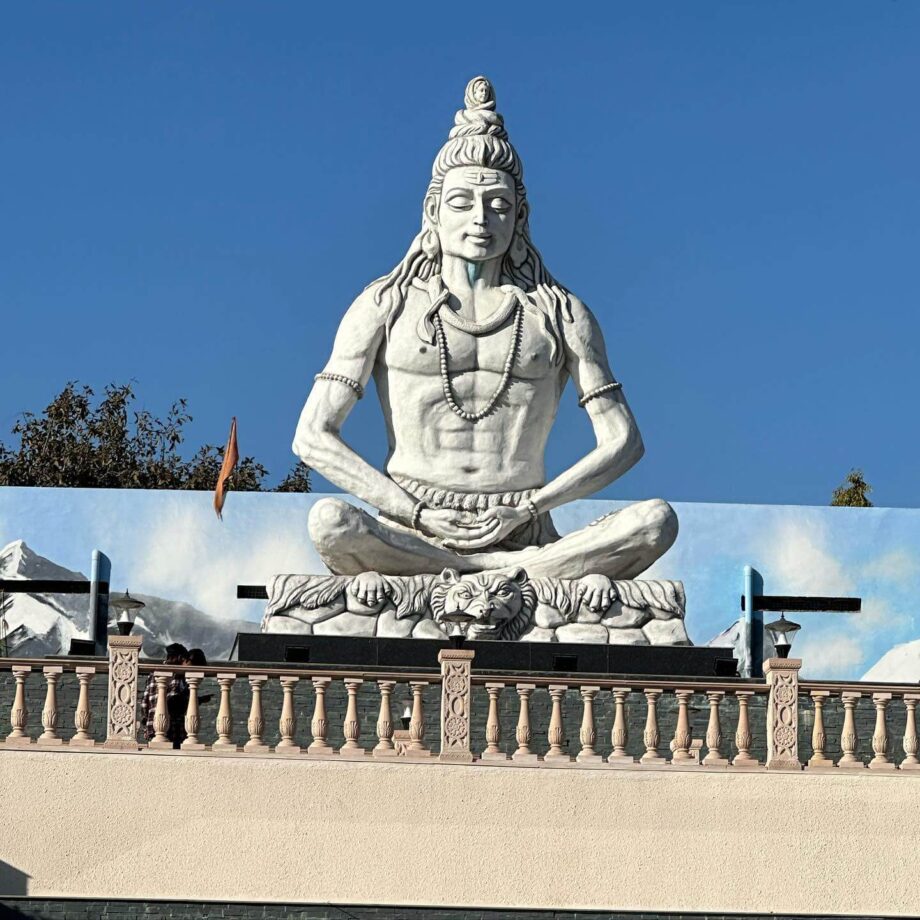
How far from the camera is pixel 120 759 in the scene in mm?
13703

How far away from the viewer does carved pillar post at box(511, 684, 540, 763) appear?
1386 centimetres

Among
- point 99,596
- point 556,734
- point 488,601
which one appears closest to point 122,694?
point 556,734

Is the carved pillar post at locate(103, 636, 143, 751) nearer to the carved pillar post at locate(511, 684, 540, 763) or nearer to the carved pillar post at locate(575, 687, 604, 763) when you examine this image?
the carved pillar post at locate(511, 684, 540, 763)

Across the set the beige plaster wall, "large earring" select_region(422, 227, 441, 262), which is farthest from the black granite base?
"large earring" select_region(422, 227, 441, 262)

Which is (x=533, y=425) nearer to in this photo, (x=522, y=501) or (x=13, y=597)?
(x=522, y=501)

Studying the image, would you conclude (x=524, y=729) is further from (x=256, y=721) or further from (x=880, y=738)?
(x=880, y=738)

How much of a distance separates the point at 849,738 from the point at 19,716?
4175mm

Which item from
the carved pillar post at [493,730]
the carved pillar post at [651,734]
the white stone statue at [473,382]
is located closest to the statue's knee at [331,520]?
the white stone statue at [473,382]

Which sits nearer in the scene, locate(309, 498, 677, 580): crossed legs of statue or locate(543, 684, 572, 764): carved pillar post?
locate(543, 684, 572, 764): carved pillar post

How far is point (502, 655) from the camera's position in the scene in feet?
52.4

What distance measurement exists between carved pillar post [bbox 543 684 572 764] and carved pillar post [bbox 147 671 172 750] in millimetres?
1907

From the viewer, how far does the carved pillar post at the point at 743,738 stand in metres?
13.9

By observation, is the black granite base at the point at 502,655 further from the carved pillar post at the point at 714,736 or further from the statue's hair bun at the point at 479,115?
the statue's hair bun at the point at 479,115

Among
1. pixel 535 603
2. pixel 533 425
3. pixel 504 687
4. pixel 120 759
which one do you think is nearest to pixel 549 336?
pixel 533 425
